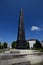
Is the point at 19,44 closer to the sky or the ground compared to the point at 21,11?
closer to the ground

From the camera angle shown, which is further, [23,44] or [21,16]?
[21,16]

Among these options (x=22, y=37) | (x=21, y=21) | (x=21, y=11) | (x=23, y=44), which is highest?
(x=21, y=11)

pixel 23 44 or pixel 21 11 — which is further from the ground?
pixel 21 11

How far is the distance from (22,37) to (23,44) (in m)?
6.38

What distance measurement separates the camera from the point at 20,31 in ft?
286

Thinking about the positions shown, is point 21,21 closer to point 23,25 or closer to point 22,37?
point 23,25

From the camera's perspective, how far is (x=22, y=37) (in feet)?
A: 283

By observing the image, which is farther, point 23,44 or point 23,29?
point 23,29

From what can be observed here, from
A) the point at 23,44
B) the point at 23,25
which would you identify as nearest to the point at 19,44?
the point at 23,44

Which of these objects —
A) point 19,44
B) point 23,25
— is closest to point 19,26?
point 23,25

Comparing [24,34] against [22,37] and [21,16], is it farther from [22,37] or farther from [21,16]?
[21,16]

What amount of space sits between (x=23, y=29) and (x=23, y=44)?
43.0ft

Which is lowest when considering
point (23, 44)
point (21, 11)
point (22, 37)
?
point (23, 44)

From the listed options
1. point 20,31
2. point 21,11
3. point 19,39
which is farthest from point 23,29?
point 21,11
